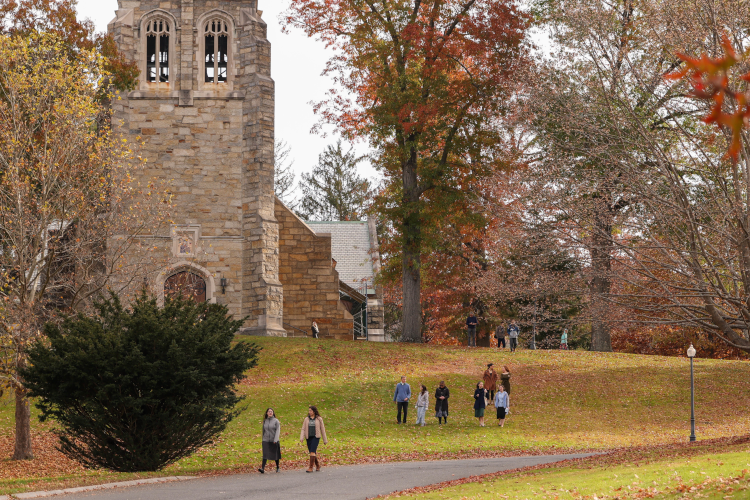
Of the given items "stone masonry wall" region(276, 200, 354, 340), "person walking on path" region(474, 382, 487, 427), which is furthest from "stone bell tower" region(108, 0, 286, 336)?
"person walking on path" region(474, 382, 487, 427)

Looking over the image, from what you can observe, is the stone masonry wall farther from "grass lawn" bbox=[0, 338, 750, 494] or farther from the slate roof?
the slate roof

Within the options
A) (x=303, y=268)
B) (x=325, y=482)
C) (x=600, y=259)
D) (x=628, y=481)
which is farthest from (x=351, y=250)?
(x=628, y=481)

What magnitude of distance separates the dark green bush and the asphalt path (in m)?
1.21

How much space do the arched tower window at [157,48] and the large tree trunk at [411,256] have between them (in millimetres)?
10335

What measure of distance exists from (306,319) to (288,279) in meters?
1.93

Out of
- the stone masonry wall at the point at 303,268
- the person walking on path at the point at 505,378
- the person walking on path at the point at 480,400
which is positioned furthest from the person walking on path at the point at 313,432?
the stone masonry wall at the point at 303,268

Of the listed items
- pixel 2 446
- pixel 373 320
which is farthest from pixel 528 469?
pixel 373 320

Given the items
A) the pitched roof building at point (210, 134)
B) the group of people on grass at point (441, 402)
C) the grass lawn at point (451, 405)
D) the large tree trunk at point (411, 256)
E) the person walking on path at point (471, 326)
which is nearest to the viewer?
the grass lawn at point (451, 405)

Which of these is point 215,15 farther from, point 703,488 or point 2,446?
point 703,488

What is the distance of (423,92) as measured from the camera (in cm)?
3012

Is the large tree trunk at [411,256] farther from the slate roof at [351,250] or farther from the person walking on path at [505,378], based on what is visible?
the slate roof at [351,250]

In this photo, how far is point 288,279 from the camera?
3366 cm

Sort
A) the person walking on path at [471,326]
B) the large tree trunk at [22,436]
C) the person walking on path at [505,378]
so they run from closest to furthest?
the large tree trunk at [22,436], the person walking on path at [505,378], the person walking on path at [471,326]

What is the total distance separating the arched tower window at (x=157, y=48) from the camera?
30312mm
